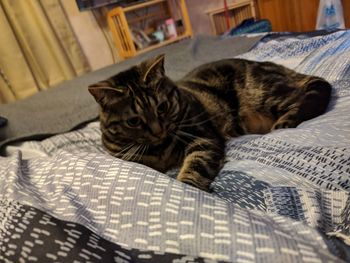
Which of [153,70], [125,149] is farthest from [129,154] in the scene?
[153,70]

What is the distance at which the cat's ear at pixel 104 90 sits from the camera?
30.3 inches

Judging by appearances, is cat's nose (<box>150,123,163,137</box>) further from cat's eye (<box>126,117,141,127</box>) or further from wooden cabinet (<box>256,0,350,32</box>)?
wooden cabinet (<box>256,0,350,32</box>)

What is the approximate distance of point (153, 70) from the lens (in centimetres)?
84

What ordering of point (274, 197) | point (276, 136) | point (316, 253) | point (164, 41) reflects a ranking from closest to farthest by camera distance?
1. point (316, 253)
2. point (274, 197)
3. point (276, 136)
4. point (164, 41)

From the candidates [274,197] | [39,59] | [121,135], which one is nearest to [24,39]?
[39,59]

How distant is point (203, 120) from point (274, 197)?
17.5 inches

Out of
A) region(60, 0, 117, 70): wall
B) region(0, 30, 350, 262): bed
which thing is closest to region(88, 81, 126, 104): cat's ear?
region(0, 30, 350, 262): bed

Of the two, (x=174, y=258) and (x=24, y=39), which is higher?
(x=24, y=39)

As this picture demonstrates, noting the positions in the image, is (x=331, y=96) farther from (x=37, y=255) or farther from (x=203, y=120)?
(x=37, y=255)

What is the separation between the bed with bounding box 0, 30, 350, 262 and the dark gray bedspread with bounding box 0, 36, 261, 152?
1.72ft

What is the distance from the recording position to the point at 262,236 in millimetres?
385

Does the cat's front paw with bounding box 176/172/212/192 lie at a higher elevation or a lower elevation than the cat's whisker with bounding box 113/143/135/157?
lower

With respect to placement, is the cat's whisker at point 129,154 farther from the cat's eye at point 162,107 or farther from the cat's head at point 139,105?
the cat's eye at point 162,107

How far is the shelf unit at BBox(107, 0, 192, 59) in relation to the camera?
282 centimetres
